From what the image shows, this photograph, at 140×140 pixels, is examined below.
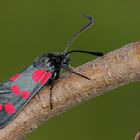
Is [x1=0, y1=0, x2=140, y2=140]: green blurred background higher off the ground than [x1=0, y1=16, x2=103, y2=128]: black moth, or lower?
higher

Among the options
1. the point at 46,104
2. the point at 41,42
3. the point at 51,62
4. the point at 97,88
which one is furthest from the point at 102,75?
the point at 41,42

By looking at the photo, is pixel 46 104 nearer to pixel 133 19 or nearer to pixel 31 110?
pixel 31 110

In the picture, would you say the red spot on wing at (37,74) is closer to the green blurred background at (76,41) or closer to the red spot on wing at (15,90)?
the red spot on wing at (15,90)

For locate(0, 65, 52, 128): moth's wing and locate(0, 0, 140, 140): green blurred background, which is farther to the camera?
locate(0, 0, 140, 140): green blurred background

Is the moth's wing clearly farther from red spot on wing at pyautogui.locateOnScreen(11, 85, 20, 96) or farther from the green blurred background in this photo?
the green blurred background

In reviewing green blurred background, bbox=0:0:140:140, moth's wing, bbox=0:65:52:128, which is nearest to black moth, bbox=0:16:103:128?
moth's wing, bbox=0:65:52:128

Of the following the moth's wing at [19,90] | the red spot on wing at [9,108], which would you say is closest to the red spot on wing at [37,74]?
the moth's wing at [19,90]

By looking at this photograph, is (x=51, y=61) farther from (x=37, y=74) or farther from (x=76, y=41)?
(x=76, y=41)
